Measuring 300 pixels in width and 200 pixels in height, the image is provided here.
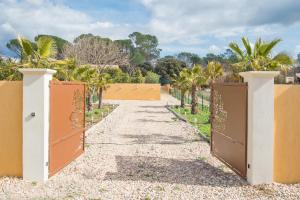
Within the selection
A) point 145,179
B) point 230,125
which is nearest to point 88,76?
point 230,125

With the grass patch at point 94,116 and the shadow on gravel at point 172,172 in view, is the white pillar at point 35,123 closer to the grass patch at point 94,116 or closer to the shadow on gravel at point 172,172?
the shadow on gravel at point 172,172

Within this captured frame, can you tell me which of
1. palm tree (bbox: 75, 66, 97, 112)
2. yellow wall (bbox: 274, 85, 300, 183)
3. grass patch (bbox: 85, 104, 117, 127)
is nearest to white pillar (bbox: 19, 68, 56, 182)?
yellow wall (bbox: 274, 85, 300, 183)

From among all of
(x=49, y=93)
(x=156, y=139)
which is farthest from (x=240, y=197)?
(x=156, y=139)

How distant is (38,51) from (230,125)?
5.20 meters

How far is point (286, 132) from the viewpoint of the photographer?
Answer: 7859 mm

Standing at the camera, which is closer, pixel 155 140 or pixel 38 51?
pixel 38 51

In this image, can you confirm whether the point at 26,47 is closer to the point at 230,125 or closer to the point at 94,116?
the point at 230,125

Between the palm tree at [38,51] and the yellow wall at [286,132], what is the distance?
19.0ft

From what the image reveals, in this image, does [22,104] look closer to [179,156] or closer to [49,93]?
[49,93]

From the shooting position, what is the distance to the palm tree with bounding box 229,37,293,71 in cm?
1062

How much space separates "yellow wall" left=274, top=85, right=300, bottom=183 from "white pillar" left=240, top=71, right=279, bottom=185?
0.17 meters

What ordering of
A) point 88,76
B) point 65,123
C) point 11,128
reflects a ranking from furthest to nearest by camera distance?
point 88,76
point 65,123
point 11,128

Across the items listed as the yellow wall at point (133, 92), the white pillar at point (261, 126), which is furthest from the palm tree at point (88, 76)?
the yellow wall at point (133, 92)

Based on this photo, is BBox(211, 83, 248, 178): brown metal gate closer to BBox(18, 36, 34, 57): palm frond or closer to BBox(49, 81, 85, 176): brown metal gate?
BBox(49, 81, 85, 176): brown metal gate
